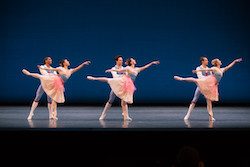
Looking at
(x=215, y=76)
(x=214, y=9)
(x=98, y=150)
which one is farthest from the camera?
(x=214, y=9)

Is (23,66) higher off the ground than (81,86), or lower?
higher

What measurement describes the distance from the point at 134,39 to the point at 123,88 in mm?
3269

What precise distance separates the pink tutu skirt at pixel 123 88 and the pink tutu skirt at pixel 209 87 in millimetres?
1135

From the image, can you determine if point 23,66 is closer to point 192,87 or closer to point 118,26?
point 118,26

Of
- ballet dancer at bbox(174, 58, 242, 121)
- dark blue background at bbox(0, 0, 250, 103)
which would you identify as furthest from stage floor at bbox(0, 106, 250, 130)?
dark blue background at bbox(0, 0, 250, 103)

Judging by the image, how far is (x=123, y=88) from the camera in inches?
225

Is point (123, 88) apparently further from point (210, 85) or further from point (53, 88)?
point (210, 85)

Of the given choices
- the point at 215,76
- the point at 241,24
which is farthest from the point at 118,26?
the point at 215,76

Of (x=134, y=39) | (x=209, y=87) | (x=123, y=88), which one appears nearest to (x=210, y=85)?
(x=209, y=87)

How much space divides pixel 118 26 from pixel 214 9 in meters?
2.42

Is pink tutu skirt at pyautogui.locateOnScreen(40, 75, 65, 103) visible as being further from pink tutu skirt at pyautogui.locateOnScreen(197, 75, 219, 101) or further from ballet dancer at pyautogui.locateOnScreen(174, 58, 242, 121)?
pink tutu skirt at pyautogui.locateOnScreen(197, 75, 219, 101)

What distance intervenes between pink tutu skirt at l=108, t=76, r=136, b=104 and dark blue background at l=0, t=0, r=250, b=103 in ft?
9.90

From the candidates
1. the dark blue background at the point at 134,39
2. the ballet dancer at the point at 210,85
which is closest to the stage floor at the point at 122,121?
the ballet dancer at the point at 210,85

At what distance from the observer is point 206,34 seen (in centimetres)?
866
